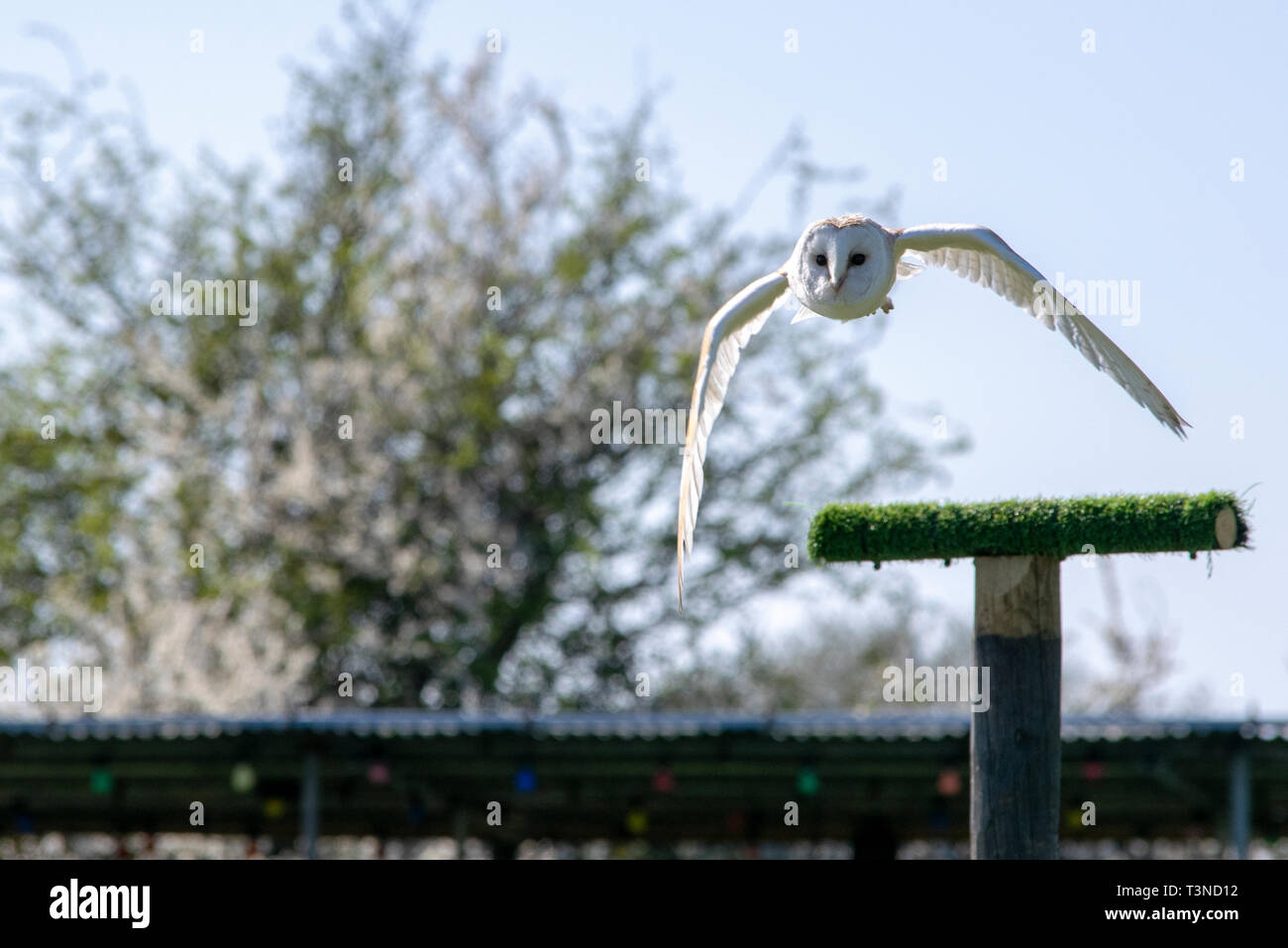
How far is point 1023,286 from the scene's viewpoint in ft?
19.1

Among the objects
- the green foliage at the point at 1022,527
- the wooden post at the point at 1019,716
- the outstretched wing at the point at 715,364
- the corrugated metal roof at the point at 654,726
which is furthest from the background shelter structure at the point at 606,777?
the green foliage at the point at 1022,527

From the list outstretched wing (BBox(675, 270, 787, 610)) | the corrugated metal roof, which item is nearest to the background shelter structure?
the corrugated metal roof

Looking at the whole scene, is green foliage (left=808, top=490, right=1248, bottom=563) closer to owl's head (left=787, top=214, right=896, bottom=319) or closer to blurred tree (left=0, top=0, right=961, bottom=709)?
owl's head (left=787, top=214, right=896, bottom=319)

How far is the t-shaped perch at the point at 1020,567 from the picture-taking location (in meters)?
4.95

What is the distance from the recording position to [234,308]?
20016 millimetres

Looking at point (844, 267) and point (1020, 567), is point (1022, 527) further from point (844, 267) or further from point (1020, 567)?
point (844, 267)

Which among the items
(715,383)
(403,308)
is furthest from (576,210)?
(715,383)

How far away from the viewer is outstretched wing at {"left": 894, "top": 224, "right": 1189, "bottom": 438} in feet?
17.7

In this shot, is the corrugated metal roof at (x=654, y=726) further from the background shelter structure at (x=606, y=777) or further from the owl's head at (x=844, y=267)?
the owl's head at (x=844, y=267)

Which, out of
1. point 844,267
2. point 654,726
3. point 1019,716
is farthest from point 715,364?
point 654,726

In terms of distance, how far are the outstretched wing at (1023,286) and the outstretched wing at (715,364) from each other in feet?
1.78

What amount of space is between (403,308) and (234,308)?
2.25 metres

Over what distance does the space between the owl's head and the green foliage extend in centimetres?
73
